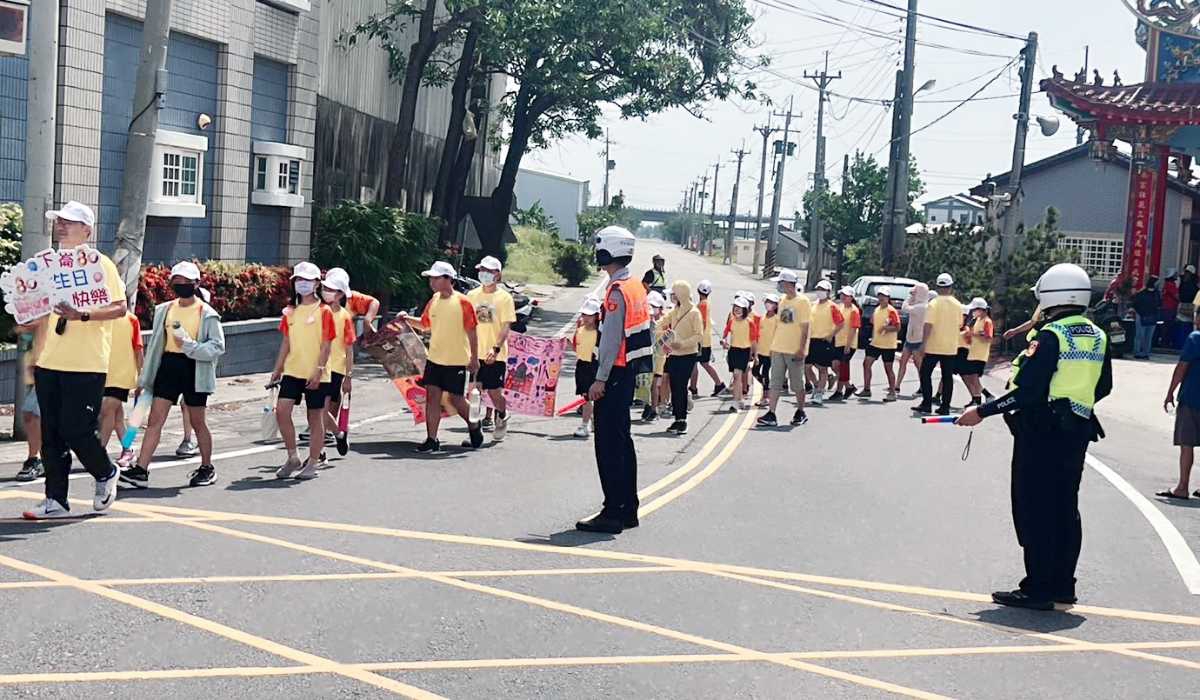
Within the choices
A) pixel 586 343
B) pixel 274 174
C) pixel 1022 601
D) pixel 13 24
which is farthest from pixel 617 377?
pixel 274 174

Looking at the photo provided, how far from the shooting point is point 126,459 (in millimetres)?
10883

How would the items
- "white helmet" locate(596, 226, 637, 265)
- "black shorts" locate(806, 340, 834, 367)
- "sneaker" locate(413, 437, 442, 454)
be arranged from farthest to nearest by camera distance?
"black shorts" locate(806, 340, 834, 367)
"sneaker" locate(413, 437, 442, 454)
"white helmet" locate(596, 226, 637, 265)

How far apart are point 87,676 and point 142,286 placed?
11.7m

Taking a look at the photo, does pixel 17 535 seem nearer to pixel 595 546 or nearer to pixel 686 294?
pixel 595 546

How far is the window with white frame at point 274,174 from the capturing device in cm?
2231

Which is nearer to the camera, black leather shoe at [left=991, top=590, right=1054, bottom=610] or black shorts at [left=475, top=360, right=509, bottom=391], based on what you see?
black leather shoe at [left=991, top=590, right=1054, bottom=610]

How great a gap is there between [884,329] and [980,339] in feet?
6.69

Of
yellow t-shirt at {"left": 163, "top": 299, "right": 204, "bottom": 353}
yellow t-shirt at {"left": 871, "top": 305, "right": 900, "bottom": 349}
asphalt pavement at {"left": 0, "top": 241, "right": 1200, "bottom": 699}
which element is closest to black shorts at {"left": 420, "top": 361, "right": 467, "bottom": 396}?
asphalt pavement at {"left": 0, "top": 241, "right": 1200, "bottom": 699}

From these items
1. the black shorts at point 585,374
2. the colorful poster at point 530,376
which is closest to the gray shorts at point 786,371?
the black shorts at point 585,374

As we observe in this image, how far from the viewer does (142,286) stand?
16.9 m

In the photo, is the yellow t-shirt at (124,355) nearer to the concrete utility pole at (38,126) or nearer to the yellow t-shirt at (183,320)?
the yellow t-shirt at (183,320)

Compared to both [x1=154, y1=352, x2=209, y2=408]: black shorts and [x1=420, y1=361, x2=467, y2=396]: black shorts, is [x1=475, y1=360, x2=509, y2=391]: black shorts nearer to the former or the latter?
[x1=420, y1=361, x2=467, y2=396]: black shorts

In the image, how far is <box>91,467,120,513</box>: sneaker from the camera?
9125mm

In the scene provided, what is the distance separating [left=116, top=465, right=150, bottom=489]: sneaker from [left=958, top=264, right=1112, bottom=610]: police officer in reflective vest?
18.5 feet
